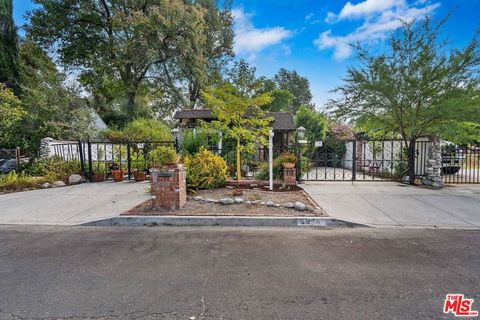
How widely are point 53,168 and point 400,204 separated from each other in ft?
36.7

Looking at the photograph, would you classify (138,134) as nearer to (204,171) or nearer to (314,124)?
(204,171)

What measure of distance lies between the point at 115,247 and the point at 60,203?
377 cm

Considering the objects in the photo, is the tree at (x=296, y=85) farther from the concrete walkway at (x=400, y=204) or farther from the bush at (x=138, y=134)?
the concrete walkway at (x=400, y=204)

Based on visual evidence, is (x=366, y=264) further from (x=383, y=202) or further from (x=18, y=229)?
(x=18, y=229)

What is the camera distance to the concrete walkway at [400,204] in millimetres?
5023

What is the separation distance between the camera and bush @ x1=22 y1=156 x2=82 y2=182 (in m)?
9.27

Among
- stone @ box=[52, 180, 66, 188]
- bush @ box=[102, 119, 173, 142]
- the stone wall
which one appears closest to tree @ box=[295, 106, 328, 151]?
the stone wall

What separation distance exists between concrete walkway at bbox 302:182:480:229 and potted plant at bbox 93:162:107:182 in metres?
7.46

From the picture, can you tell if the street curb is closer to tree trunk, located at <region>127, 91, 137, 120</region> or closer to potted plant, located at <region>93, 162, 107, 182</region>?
potted plant, located at <region>93, 162, 107, 182</region>

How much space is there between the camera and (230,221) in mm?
4977

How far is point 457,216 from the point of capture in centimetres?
532

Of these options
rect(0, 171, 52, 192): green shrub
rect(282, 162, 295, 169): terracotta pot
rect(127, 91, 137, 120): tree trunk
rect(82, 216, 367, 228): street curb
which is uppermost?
rect(127, 91, 137, 120): tree trunk

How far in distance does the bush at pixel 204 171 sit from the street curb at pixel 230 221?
207 centimetres

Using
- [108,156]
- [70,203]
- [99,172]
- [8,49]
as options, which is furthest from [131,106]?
[70,203]
